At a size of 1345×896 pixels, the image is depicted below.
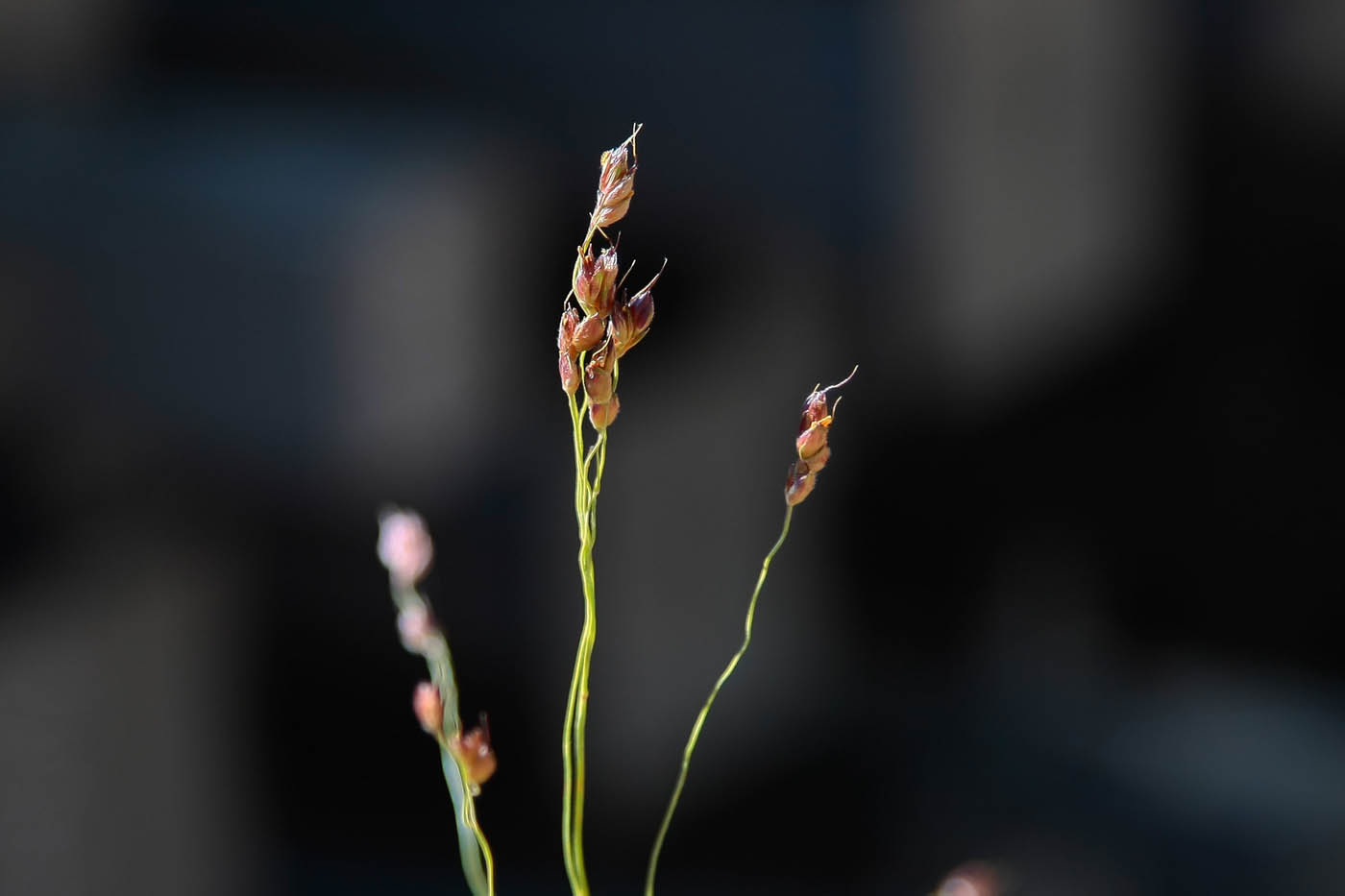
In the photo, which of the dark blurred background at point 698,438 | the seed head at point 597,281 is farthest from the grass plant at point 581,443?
the dark blurred background at point 698,438

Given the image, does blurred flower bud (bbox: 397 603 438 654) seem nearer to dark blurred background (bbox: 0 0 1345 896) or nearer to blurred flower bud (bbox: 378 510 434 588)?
blurred flower bud (bbox: 378 510 434 588)

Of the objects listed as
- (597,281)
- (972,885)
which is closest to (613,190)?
(597,281)

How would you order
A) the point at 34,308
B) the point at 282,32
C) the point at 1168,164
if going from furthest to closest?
the point at 1168,164 → the point at 282,32 → the point at 34,308

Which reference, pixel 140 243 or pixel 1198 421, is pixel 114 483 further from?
pixel 1198 421

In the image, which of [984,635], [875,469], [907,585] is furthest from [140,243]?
[984,635]

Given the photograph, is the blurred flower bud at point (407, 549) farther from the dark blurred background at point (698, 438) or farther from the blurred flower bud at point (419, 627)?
the dark blurred background at point (698, 438)

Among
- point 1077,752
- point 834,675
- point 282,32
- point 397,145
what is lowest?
point 1077,752
